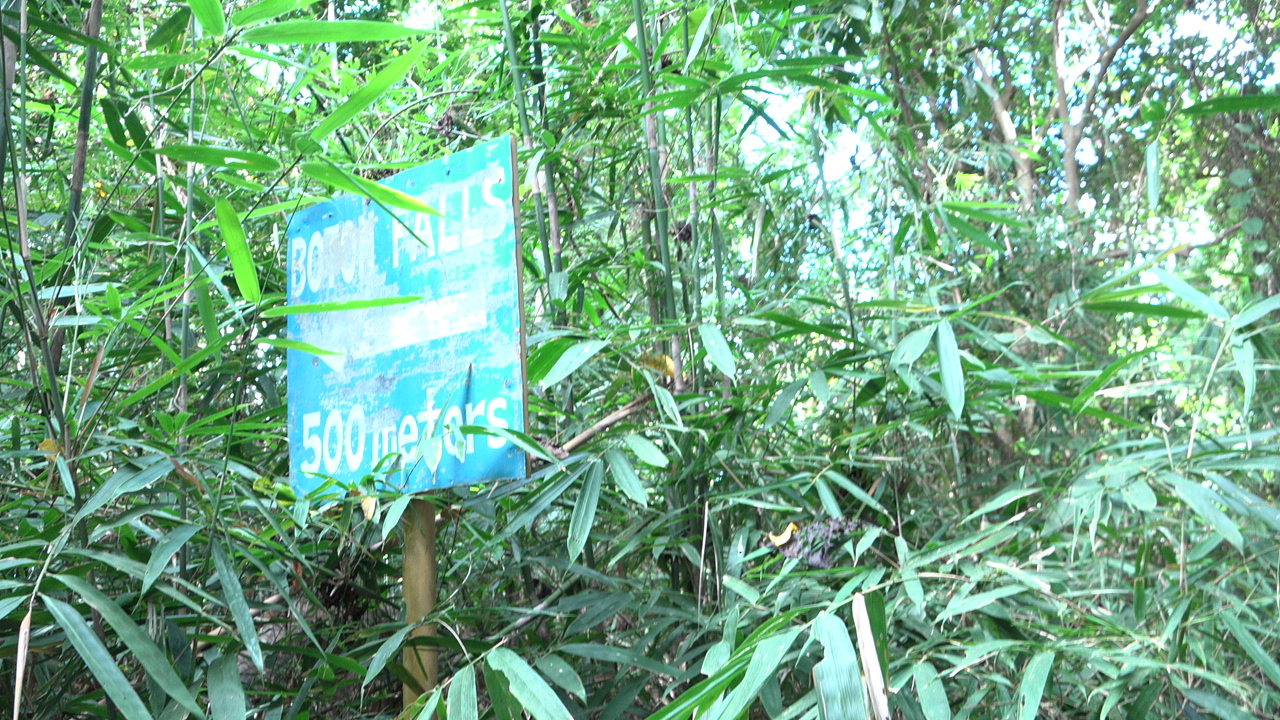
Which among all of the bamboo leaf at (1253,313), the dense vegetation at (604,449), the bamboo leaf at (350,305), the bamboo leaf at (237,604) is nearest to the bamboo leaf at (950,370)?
the dense vegetation at (604,449)

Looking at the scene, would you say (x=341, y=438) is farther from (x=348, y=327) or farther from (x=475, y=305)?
(x=475, y=305)

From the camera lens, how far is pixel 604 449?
1.00 meters

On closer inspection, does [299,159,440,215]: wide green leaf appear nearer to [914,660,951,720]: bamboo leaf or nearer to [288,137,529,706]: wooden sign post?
[288,137,529,706]: wooden sign post

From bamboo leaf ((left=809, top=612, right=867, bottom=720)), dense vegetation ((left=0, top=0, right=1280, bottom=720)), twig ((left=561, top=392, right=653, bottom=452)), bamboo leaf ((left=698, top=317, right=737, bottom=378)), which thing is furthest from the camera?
twig ((left=561, top=392, right=653, bottom=452))

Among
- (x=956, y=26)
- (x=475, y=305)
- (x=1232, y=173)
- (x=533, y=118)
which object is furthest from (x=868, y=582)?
(x=1232, y=173)

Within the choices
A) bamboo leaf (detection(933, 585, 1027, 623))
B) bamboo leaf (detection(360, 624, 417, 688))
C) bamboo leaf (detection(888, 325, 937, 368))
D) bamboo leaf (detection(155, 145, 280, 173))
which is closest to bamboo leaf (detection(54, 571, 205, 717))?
bamboo leaf (detection(360, 624, 417, 688))

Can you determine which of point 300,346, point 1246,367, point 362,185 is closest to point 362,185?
point 362,185

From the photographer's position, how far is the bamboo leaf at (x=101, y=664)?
72 cm

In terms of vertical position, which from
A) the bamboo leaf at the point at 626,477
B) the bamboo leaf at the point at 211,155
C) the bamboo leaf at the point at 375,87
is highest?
the bamboo leaf at the point at 375,87

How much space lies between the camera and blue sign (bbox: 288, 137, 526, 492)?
36.3 inches

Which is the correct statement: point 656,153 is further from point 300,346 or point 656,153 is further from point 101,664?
point 101,664

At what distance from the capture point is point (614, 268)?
1414 millimetres

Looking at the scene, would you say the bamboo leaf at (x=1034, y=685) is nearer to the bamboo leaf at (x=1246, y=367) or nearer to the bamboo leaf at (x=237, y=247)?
the bamboo leaf at (x=1246, y=367)

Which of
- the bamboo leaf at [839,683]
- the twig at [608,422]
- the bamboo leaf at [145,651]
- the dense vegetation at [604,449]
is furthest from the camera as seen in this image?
the twig at [608,422]
